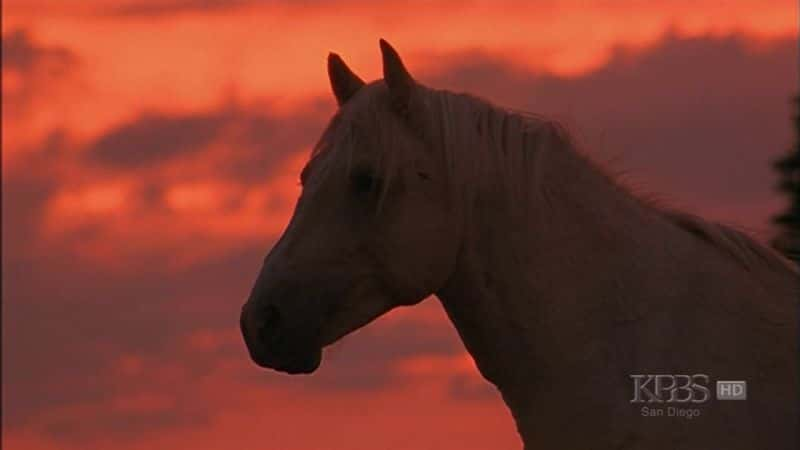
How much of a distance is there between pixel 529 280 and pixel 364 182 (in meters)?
0.63

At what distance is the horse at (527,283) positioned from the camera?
6.89 metres

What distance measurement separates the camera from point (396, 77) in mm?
7055

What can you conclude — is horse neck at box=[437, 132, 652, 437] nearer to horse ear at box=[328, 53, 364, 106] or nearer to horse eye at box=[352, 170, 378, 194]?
horse eye at box=[352, 170, 378, 194]

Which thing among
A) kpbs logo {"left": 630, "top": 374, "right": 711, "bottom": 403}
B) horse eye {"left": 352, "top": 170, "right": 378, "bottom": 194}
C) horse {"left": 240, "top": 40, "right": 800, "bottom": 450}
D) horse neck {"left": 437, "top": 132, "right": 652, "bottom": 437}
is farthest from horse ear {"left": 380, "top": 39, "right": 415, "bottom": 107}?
kpbs logo {"left": 630, "top": 374, "right": 711, "bottom": 403}

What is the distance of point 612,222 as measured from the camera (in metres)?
7.14

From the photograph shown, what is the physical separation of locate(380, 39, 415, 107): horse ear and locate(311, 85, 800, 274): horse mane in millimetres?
47

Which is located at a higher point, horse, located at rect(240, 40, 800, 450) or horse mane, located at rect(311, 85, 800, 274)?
horse mane, located at rect(311, 85, 800, 274)

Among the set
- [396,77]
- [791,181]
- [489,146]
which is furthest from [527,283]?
[791,181]

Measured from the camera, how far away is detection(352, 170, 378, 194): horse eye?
6926 millimetres

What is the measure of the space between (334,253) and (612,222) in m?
0.93

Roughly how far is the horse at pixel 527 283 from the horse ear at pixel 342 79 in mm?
198

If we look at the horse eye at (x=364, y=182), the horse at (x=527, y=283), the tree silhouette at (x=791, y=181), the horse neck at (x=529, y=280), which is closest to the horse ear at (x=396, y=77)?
the horse at (x=527, y=283)

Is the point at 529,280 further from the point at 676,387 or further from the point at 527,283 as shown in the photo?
the point at 676,387

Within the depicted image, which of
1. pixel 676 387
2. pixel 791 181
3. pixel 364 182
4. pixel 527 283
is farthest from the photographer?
pixel 791 181
